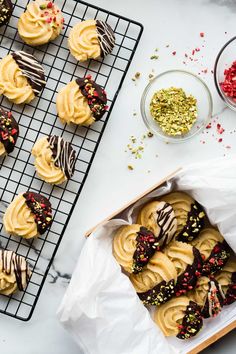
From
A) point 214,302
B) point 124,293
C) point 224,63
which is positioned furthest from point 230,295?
point 224,63

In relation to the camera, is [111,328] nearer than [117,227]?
Yes

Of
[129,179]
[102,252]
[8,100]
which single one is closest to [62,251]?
[102,252]

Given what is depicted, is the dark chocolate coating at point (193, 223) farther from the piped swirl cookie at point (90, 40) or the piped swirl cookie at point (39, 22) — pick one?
the piped swirl cookie at point (39, 22)

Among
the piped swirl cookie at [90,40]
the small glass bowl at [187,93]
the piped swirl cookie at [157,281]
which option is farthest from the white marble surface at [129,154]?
the piped swirl cookie at [157,281]

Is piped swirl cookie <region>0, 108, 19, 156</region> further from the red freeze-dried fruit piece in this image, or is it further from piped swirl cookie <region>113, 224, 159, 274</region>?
the red freeze-dried fruit piece

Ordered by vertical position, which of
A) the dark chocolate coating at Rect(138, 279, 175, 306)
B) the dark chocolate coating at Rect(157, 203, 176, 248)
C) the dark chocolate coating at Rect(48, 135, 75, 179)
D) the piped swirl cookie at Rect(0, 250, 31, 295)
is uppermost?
the dark chocolate coating at Rect(48, 135, 75, 179)

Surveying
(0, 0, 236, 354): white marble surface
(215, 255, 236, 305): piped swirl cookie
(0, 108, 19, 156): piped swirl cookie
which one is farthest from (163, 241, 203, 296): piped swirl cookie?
(0, 108, 19, 156): piped swirl cookie

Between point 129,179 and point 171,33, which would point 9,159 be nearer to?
point 129,179
